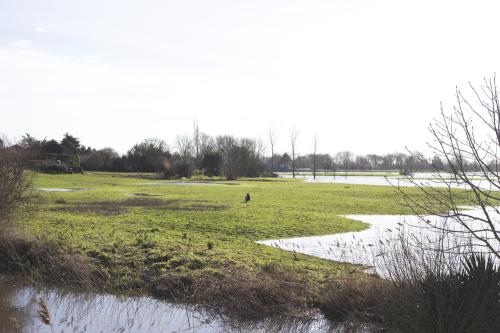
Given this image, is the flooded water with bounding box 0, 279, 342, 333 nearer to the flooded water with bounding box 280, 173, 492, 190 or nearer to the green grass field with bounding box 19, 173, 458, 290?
the green grass field with bounding box 19, 173, 458, 290

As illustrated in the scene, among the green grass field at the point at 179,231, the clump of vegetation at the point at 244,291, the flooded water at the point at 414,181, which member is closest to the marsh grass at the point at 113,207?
the green grass field at the point at 179,231

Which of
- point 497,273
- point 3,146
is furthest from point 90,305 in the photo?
point 3,146

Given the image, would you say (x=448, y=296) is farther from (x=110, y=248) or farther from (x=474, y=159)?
(x=110, y=248)

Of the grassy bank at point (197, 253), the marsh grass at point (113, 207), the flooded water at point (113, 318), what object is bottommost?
the flooded water at point (113, 318)

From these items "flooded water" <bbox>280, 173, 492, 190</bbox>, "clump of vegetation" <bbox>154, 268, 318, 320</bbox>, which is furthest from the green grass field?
"flooded water" <bbox>280, 173, 492, 190</bbox>

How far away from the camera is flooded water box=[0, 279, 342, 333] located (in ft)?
28.9

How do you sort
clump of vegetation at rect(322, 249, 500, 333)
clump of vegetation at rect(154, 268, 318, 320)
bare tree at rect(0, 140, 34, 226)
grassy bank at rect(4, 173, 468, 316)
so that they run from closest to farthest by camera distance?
clump of vegetation at rect(322, 249, 500, 333)
clump of vegetation at rect(154, 268, 318, 320)
grassy bank at rect(4, 173, 468, 316)
bare tree at rect(0, 140, 34, 226)

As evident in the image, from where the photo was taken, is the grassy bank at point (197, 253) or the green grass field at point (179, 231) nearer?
the grassy bank at point (197, 253)

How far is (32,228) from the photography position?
15953 mm

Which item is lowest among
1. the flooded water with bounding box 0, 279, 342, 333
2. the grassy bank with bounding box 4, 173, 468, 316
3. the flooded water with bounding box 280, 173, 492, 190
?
the flooded water with bounding box 0, 279, 342, 333

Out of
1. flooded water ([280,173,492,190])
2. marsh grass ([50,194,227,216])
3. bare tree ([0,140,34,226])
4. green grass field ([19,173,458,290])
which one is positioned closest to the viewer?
flooded water ([280,173,492,190])

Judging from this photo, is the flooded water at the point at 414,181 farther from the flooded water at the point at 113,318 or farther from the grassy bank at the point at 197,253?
the flooded water at the point at 113,318

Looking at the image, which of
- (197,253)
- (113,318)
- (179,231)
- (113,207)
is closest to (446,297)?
(113,318)

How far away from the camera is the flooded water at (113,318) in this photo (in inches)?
347
